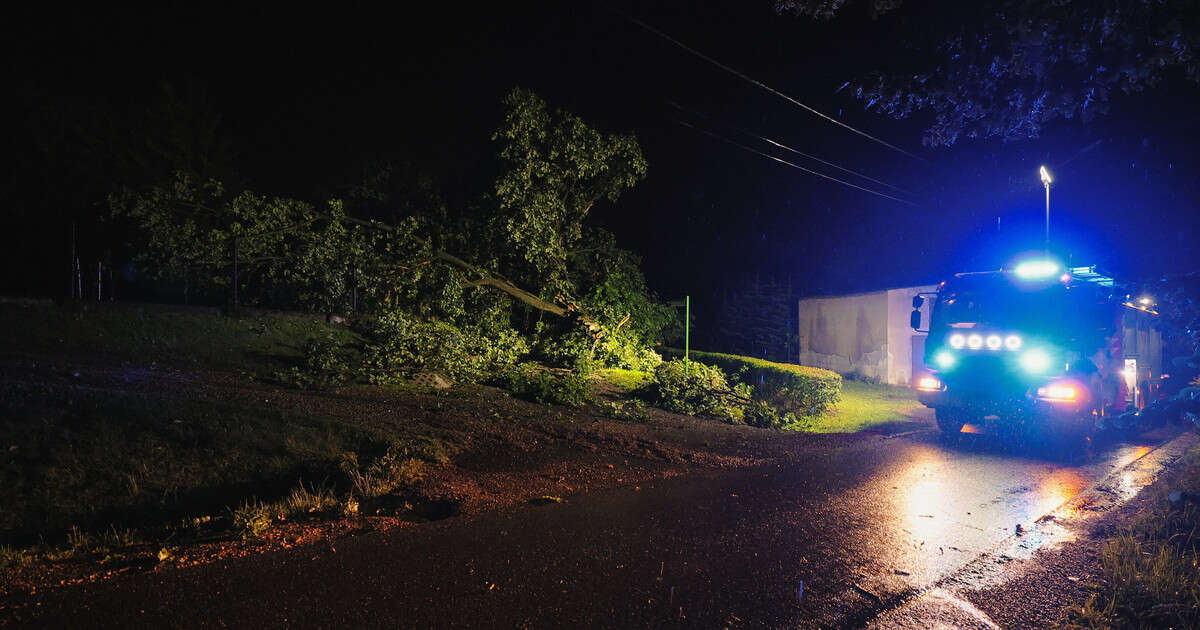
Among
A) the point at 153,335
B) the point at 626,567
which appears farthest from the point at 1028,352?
the point at 153,335

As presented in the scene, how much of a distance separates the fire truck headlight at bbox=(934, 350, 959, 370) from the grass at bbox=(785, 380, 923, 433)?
1741mm

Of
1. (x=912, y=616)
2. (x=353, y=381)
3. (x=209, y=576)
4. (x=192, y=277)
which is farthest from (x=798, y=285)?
(x=209, y=576)

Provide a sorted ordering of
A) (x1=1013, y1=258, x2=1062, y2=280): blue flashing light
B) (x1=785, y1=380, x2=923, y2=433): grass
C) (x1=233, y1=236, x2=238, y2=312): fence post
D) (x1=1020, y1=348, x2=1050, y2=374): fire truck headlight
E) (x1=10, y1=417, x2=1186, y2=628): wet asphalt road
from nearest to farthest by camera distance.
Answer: (x1=10, y1=417, x2=1186, y2=628): wet asphalt road
(x1=1020, y1=348, x2=1050, y2=374): fire truck headlight
(x1=1013, y1=258, x2=1062, y2=280): blue flashing light
(x1=785, y1=380, x2=923, y2=433): grass
(x1=233, y1=236, x2=238, y2=312): fence post

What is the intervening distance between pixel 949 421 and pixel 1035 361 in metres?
1.64

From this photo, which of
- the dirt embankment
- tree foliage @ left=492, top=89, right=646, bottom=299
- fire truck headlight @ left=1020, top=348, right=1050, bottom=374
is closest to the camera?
the dirt embankment

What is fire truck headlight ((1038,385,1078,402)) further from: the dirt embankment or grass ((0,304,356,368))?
grass ((0,304,356,368))

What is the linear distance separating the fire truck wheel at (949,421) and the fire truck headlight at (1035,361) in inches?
51.1

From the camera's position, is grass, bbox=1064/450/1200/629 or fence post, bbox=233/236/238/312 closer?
grass, bbox=1064/450/1200/629

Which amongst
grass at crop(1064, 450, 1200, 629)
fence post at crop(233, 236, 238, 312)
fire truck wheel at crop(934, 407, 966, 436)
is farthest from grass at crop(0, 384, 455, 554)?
fire truck wheel at crop(934, 407, 966, 436)

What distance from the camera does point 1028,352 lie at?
10.4 m

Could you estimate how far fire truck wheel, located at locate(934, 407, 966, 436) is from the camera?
1088 cm

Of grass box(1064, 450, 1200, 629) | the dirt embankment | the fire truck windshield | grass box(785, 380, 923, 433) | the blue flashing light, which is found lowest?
grass box(785, 380, 923, 433)

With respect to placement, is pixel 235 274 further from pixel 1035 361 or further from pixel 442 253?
pixel 1035 361

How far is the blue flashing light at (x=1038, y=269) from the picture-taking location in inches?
423
